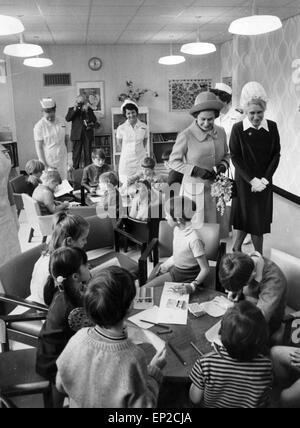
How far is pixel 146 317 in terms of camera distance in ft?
6.72

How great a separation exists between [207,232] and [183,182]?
0.70 metres

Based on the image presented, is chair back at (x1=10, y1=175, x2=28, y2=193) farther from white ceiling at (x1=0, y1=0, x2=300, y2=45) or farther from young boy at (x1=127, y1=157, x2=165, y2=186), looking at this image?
white ceiling at (x1=0, y1=0, x2=300, y2=45)

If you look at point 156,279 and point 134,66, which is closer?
point 156,279

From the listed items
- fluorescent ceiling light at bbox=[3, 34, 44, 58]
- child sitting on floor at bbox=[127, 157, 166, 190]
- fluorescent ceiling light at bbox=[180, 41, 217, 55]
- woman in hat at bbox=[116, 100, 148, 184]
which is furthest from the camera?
woman in hat at bbox=[116, 100, 148, 184]

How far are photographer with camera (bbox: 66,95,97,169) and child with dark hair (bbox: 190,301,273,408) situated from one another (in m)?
7.32

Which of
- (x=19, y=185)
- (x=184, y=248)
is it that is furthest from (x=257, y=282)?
(x=19, y=185)

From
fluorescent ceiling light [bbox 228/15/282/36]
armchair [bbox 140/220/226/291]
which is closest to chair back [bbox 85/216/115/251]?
armchair [bbox 140/220/226/291]

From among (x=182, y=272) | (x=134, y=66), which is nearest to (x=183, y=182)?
(x=182, y=272)

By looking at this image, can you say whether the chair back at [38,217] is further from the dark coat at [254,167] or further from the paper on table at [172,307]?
the paper on table at [172,307]

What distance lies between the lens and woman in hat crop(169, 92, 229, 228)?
3.39 metres

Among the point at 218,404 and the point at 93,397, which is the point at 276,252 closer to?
the point at 218,404

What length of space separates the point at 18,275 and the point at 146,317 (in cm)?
97

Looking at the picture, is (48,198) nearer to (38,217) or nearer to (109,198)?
(38,217)

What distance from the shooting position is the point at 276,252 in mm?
2490
